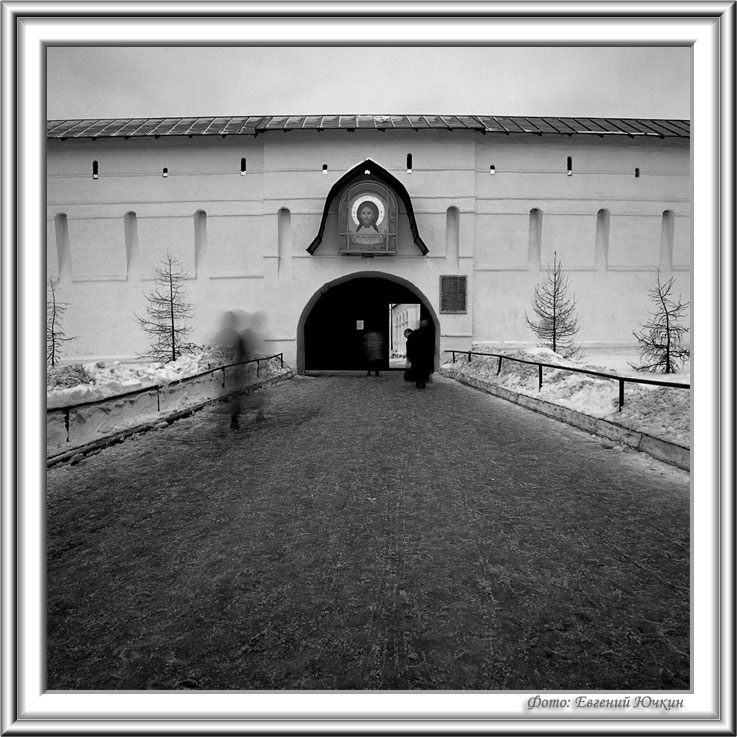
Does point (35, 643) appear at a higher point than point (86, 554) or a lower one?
higher

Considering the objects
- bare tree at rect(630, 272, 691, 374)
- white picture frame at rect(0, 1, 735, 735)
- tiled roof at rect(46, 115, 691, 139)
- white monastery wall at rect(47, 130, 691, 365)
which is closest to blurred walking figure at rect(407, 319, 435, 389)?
white monastery wall at rect(47, 130, 691, 365)

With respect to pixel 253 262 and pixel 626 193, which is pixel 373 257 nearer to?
pixel 253 262

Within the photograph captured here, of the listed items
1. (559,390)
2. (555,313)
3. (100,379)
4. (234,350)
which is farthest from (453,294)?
(100,379)

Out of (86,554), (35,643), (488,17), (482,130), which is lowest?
(86,554)

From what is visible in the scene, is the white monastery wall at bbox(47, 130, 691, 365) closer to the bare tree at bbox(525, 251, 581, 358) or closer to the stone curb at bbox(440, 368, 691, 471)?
the bare tree at bbox(525, 251, 581, 358)

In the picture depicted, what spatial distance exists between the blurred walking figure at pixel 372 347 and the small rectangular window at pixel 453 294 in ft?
11.9

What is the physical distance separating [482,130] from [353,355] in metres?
11.2

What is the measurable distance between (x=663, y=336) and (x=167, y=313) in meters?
20.1

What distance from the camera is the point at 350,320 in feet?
70.3

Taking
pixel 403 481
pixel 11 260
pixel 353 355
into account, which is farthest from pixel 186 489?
pixel 353 355

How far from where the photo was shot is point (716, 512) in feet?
4.88

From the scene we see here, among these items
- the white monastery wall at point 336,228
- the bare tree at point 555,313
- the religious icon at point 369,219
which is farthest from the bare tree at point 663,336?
the religious icon at point 369,219

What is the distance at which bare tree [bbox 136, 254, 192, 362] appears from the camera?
1817cm

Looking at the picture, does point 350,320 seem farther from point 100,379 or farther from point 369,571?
point 369,571
